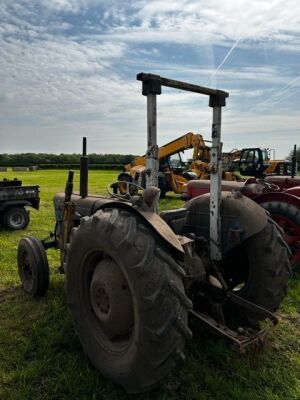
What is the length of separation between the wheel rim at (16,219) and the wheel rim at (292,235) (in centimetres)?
580

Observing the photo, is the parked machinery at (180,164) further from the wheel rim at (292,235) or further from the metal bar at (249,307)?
the metal bar at (249,307)

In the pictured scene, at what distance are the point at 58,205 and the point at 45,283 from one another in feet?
4.32

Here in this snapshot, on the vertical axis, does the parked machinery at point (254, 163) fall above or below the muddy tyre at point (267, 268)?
above

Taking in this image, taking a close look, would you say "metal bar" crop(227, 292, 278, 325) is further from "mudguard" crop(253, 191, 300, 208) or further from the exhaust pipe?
"mudguard" crop(253, 191, 300, 208)

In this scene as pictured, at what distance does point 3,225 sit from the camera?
8805mm

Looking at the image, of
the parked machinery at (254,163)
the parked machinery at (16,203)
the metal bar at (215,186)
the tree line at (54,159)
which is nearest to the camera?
the metal bar at (215,186)

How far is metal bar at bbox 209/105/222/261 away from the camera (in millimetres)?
3055

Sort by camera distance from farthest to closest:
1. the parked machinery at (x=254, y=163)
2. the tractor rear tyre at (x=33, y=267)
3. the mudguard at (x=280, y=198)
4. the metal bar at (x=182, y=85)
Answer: the parked machinery at (x=254, y=163), the mudguard at (x=280, y=198), the tractor rear tyre at (x=33, y=267), the metal bar at (x=182, y=85)

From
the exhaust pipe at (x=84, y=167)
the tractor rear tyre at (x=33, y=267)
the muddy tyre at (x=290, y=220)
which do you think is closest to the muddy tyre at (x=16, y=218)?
the tractor rear tyre at (x=33, y=267)

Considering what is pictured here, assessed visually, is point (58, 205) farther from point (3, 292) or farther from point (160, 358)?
point (160, 358)

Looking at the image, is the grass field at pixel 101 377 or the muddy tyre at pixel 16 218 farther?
the muddy tyre at pixel 16 218

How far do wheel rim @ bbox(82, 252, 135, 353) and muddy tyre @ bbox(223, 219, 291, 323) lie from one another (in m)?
1.21

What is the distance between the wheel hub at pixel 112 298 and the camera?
2.67 metres

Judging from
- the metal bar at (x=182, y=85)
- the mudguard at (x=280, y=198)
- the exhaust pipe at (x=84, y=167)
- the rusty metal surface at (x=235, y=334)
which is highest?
the metal bar at (x=182, y=85)
